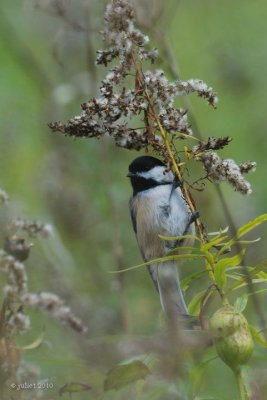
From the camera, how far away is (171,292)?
196 cm

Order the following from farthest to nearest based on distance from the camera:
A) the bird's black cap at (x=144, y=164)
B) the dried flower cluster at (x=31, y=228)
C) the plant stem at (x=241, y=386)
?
the bird's black cap at (x=144, y=164)
the plant stem at (x=241, y=386)
the dried flower cluster at (x=31, y=228)

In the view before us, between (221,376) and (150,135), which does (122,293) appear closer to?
(221,376)

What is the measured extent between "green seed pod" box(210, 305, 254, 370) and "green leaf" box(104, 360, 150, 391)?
15 centimetres

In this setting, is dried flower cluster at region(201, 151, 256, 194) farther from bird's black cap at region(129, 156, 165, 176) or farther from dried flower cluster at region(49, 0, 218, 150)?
bird's black cap at region(129, 156, 165, 176)

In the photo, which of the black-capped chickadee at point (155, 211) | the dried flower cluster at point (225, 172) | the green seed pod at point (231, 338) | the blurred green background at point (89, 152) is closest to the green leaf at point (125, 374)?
the green seed pod at point (231, 338)

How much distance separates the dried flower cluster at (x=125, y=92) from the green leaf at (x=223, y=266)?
340 mm

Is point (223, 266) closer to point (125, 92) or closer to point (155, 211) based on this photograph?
point (125, 92)

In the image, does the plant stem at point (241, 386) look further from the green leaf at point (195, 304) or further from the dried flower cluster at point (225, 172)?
the dried flower cluster at point (225, 172)

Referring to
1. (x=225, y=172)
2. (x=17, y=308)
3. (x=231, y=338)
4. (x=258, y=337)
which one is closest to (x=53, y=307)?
(x=17, y=308)

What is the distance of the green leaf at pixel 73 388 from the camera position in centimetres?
148

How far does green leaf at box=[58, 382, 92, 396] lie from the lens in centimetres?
148

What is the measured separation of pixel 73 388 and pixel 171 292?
0.53 meters

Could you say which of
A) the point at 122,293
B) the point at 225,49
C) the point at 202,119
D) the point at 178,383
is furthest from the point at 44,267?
the point at 225,49

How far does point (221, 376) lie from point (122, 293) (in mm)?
562
